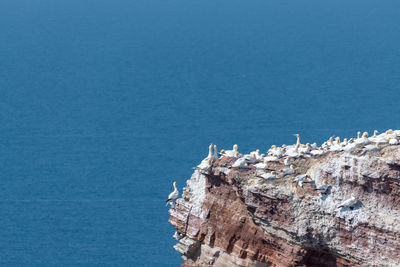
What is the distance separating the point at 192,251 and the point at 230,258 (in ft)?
6.12

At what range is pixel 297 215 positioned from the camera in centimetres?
3244

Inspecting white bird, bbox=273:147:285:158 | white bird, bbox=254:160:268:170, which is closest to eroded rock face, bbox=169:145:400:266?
white bird, bbox=254:160:268:170

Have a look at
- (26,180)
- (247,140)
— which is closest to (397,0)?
(247,140)

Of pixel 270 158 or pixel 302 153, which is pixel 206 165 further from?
pixel 302 153

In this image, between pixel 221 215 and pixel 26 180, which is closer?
pixel 221 215

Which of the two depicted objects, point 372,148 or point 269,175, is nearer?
point 372,148

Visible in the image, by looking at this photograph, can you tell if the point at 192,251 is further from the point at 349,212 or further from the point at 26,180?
the point at 26,180

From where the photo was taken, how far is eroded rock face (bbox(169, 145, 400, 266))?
101 ft

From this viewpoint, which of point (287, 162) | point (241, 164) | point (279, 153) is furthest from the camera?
point (279, 153)

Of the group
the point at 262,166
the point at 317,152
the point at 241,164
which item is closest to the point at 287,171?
the point at 262,166

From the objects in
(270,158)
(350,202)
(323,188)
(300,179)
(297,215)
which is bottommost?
(350,202)

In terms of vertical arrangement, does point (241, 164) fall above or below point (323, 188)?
above

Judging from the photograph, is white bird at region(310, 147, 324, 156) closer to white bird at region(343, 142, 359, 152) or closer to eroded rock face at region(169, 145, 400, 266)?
eroded rock face at region(169, 145, 400, 266)

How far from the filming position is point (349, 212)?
3125 centimetres
